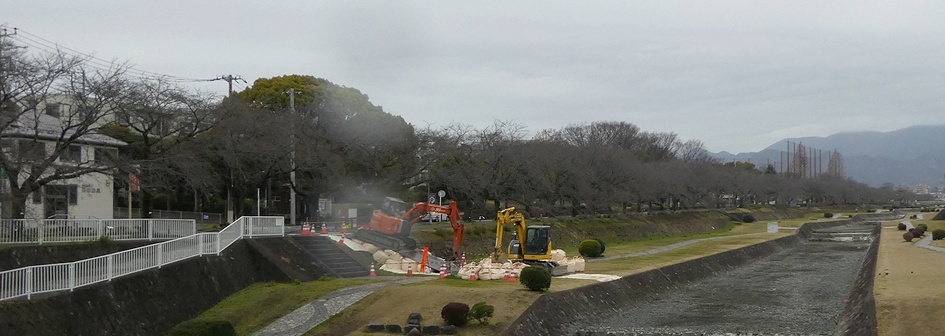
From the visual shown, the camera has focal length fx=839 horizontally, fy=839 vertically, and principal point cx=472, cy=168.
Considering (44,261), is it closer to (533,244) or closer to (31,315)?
(31,315)

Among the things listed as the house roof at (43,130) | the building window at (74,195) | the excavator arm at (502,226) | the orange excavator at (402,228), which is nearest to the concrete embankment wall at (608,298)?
the excavator arm at (502,226)

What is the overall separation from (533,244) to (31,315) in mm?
21886

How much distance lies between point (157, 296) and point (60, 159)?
13.0 meters

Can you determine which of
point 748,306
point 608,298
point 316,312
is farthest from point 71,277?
point 748,306

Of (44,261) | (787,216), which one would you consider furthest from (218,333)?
(787,216)

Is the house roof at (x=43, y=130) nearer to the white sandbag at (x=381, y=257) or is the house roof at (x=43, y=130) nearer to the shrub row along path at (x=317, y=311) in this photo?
the shrub row along path at (x=317, y=311)

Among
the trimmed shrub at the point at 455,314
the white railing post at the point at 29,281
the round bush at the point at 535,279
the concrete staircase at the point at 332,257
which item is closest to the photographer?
the white railing post at the point at 29,281

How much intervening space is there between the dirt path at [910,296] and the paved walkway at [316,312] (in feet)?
49.2

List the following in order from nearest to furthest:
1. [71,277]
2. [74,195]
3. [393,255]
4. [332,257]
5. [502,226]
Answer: [71,277] < [332,257] < [393,255] < [502,226] < [74,195]

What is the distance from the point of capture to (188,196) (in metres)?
64.4

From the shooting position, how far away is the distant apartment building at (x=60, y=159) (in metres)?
30.0

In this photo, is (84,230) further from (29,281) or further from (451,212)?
(451,212)

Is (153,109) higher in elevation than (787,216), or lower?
higher

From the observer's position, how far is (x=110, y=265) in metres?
22.2
